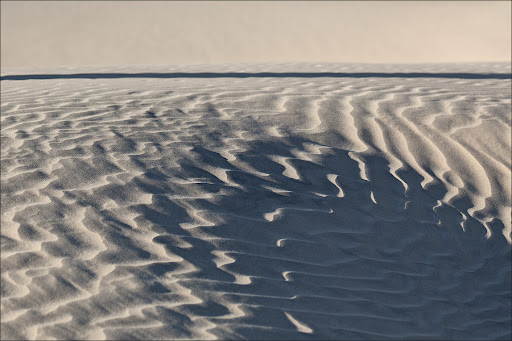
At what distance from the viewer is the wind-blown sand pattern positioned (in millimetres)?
3059

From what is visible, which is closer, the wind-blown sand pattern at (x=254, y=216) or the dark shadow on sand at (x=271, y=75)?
the wind-blown sand pattern at (x=254, y=216)

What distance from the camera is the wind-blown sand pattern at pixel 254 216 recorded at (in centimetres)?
306

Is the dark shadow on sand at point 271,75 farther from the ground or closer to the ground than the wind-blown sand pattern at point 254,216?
farther from the ground

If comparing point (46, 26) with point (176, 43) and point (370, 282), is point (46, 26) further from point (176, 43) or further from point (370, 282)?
point (370, 282)

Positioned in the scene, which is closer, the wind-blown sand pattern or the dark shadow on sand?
the wind-blown sand pattern

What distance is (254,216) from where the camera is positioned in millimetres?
3805

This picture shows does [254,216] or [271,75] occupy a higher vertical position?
[271,75]

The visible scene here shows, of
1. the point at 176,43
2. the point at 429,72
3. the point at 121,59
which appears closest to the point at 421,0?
the point at 176,43

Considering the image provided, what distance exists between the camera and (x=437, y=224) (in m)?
4.11

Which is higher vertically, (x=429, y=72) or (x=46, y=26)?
(x=46, y=26)

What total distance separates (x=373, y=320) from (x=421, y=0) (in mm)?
25761

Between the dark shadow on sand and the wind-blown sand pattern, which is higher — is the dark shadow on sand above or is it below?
above

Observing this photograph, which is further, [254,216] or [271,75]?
[271,75]

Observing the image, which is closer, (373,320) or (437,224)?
(373,320)
